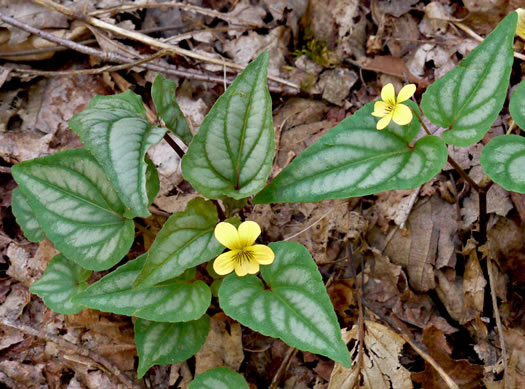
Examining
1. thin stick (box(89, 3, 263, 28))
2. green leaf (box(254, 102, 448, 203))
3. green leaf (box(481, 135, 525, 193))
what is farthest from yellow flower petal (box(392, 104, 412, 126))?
thin stick (box(89, 3, 263, 28))

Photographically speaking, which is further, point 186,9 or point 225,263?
point 186,9

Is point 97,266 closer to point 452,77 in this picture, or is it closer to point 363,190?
point 363,190

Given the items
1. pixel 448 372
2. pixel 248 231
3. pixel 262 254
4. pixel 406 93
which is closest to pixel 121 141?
pixel 248 231

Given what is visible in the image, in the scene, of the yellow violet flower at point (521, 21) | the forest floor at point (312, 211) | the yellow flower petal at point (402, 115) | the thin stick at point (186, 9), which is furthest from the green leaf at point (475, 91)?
the thin stick at point (186, 9)

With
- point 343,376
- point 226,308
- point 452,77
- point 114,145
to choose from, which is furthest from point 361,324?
Result: point 114,145

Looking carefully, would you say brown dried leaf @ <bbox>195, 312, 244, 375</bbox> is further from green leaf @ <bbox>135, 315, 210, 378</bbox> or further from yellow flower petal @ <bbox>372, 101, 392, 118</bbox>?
yellow flower petal @ <bbox>372, 101, 392, 118</bbox>

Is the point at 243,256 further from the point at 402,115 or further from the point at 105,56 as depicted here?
the point at 105,56
